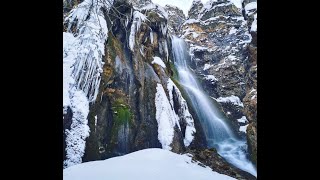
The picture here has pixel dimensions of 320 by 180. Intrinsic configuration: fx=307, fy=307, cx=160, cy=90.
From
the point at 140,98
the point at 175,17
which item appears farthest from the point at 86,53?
the point at 175,17

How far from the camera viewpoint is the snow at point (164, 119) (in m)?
9.73

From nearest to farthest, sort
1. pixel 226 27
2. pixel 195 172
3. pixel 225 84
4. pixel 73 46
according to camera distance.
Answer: pixel 195 172 < pixel 73 46 < pixel 225 84 < pixel 226 27

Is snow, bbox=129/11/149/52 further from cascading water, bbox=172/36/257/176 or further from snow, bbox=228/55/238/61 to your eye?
snow, bbox=228/55/238/61

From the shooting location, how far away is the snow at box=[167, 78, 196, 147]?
10.4 meters

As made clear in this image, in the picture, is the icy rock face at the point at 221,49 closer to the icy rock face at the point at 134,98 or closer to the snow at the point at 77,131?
the icy rock face at the point at 134,98

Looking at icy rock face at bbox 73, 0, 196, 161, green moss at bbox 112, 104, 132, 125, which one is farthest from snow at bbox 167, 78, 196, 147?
green moss at bbox 112, 104, 132, 125

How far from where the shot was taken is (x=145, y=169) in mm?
7922

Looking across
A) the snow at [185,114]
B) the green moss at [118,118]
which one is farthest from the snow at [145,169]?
the snow at [185,114]

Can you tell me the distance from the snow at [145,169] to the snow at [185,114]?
88.6 inches

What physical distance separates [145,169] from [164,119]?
2.27 meters
